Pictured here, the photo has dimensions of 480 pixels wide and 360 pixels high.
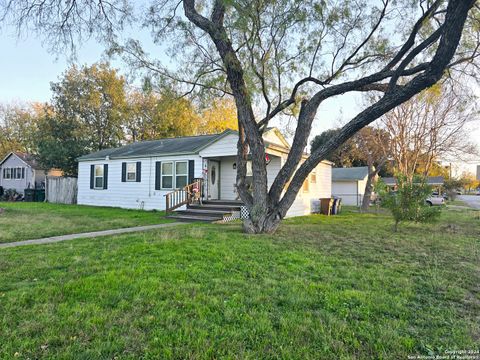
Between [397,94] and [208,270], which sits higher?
[397,94]

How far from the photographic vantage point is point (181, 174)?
1388 cm

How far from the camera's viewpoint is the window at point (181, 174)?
13750 millimetres

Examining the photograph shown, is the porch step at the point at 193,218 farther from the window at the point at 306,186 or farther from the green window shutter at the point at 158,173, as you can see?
the window at the point at 306,186

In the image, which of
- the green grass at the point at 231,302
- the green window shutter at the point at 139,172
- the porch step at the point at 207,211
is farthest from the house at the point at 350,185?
the green grass at the point at 231,302

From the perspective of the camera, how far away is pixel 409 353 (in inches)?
94.9

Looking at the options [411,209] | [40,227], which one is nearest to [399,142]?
[411,209]

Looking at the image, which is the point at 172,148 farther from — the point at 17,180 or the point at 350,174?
the point at 17,180

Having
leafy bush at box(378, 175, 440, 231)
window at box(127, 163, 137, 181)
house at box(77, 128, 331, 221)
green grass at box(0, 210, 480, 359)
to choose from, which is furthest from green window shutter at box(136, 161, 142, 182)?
leafy bush at box(378, 175, 440, 231)

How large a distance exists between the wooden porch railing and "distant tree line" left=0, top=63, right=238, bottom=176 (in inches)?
413

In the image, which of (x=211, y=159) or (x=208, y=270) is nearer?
(x=208, y=270)

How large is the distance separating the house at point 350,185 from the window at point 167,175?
18.1m

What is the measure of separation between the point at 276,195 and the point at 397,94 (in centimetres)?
380

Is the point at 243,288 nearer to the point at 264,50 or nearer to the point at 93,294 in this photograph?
the point at 93,294

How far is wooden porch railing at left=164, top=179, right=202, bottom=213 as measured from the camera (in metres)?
12.4
